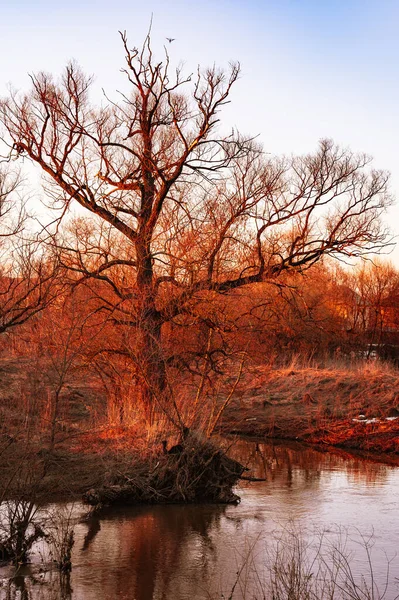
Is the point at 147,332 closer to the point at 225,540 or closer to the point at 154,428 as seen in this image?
the point at 154,428

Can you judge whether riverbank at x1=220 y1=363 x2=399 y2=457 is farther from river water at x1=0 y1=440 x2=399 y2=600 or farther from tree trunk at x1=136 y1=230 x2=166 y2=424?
river water at x1=0 y1=440 x2=399 y2=600

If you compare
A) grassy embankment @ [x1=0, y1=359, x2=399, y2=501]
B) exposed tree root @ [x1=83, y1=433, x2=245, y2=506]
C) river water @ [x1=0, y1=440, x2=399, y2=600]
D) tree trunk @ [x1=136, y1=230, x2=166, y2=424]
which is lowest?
river water @ [x1=0, y1=440, x2=399, y2=600]

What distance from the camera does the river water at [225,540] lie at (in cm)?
873

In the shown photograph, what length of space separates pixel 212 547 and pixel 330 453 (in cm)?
863

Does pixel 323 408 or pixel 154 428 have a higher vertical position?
pixel 323 408

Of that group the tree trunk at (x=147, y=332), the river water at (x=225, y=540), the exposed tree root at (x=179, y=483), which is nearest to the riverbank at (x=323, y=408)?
the tree trunk at (x=147, y=332)

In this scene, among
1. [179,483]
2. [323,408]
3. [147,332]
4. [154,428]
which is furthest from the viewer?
[323,408]

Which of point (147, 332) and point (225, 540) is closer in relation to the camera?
point (225, 540)

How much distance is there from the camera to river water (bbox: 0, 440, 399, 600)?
28.6 feet

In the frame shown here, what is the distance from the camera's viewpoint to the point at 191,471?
44.0ft

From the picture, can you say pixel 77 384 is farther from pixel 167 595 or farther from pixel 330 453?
pixel 167 595

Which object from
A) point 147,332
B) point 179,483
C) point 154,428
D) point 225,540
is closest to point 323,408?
point 147,332

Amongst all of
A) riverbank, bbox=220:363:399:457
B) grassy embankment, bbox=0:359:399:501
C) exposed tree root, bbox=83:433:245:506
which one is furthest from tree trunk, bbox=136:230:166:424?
riverbank, bbox=220:363:399:457

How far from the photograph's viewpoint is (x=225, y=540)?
10820 mm
